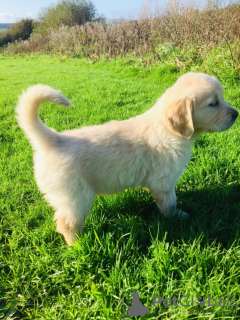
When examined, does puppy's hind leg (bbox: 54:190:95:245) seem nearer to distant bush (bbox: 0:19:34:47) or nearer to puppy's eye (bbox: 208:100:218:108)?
puppy's eye (bbox: 208:100:218:108)

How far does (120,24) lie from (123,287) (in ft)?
44.1

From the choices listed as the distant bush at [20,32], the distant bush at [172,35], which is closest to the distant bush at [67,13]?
the distant bush at [20,32]

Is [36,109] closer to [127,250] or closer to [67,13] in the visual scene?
[127,250]

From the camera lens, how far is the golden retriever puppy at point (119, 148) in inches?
78.5

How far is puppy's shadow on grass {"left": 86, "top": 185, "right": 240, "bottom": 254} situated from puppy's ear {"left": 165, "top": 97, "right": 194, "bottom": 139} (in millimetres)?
774

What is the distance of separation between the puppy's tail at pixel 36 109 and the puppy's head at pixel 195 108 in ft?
2.85

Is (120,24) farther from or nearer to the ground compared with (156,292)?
farther from the ground

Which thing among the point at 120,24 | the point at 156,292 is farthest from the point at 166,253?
the point at 120,24

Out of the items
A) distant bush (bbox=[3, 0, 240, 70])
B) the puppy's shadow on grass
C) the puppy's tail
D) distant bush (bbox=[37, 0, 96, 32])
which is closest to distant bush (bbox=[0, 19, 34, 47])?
distant bush (bbox=[37, 0, 96, 32])

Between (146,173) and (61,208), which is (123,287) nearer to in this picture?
(61,208)

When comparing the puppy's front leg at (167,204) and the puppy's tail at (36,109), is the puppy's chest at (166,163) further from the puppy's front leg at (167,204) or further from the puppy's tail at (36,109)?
the puppy's tail at (36,109)

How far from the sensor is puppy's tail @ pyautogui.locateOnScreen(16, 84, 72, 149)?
1863mm

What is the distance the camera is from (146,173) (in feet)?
7.44

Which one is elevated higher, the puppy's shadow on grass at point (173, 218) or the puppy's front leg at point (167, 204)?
the puppy's front leg at point (167, 204)
